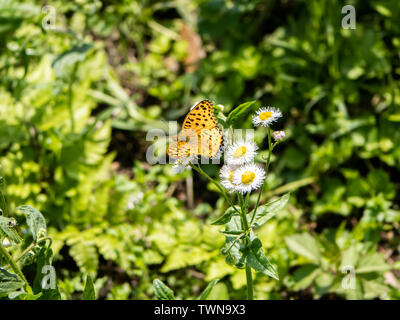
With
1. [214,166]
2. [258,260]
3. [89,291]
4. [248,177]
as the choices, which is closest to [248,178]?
[248,177]

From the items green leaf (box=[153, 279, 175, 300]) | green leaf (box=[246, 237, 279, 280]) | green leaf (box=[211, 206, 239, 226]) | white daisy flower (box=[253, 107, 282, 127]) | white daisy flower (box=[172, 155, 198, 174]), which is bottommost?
green leaf (box=[153, 279, 175, 300])

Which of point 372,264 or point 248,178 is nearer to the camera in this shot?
point 248,178

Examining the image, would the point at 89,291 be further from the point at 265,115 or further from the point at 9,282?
the point at 265,115

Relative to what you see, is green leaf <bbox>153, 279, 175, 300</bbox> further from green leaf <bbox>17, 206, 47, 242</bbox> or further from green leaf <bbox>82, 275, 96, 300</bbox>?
green leaf <bbox>17, 206, 47, 242</bbox>

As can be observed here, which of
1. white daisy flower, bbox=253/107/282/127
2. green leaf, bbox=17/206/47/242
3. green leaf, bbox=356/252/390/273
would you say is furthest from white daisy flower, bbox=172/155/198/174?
green leaf, bbox=356/252/390/273
